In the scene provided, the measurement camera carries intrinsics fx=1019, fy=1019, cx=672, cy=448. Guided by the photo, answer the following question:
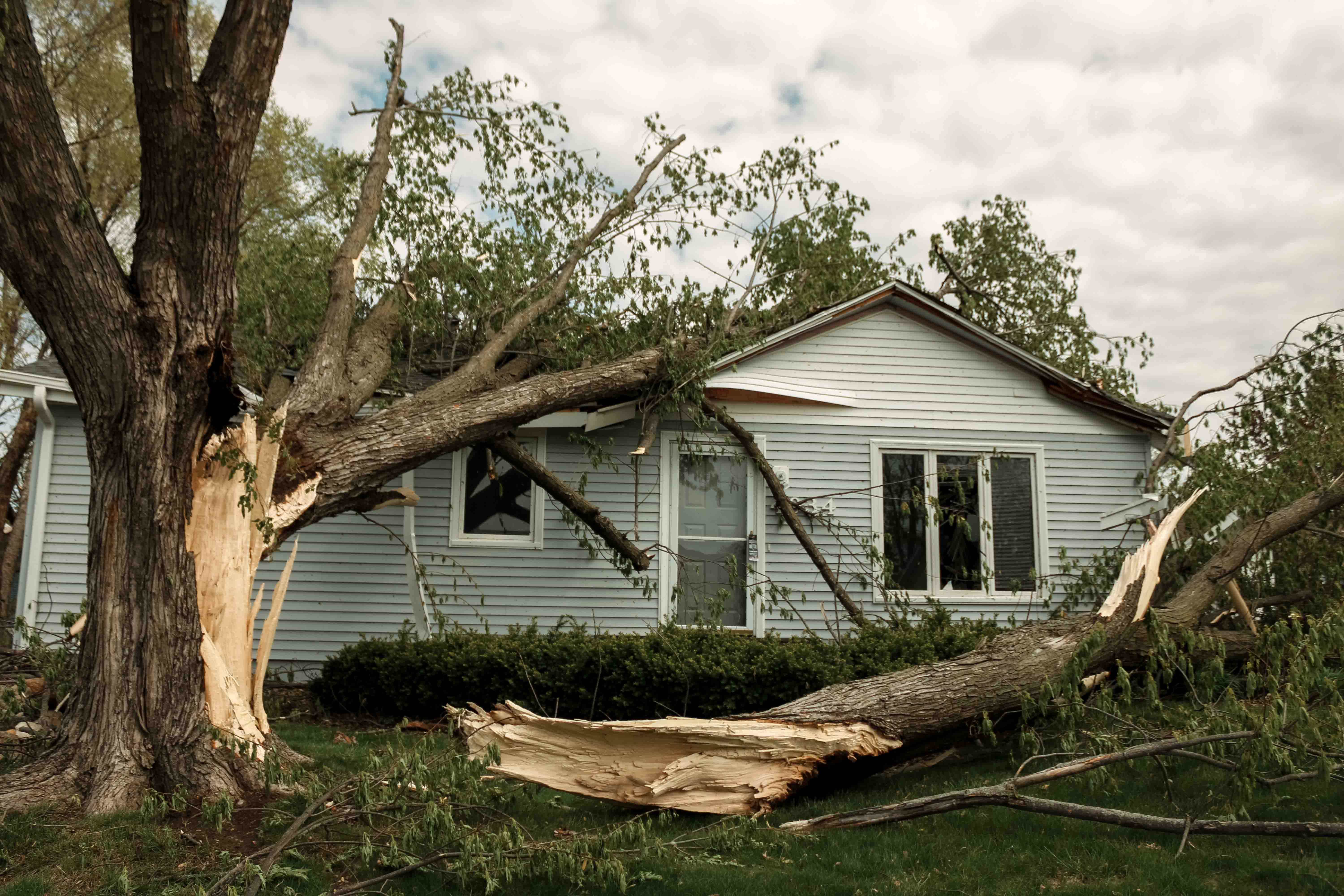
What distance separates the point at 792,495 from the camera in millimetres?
11016

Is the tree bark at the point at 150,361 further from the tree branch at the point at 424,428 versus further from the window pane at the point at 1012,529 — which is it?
the window pane at the point at 1012,529

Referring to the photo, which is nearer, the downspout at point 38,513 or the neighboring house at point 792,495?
the downspout at point 38,513

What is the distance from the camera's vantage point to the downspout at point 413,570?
10.3m

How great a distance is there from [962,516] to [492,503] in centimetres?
510

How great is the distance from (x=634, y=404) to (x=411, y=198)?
10.4ft

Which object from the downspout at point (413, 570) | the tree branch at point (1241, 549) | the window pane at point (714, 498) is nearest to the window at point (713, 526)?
the window pane at point (714, 498)

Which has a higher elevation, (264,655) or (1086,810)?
(264,655)

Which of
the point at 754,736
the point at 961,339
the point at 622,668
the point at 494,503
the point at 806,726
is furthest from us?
the point at 961,339

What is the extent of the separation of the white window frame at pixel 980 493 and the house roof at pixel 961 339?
0.73 meters

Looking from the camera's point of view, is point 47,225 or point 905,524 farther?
point 905,524

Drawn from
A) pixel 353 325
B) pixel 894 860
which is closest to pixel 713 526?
pixel 353 325

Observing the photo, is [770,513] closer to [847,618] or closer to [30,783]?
[847,618]

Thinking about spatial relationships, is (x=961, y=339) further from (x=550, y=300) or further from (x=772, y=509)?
(x=550, y=300)

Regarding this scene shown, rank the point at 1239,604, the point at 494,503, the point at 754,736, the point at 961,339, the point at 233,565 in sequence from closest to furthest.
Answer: the point at 754,736
the point at 233,565
the point at 1239,604
the point at 494,503
the point at 961,339
